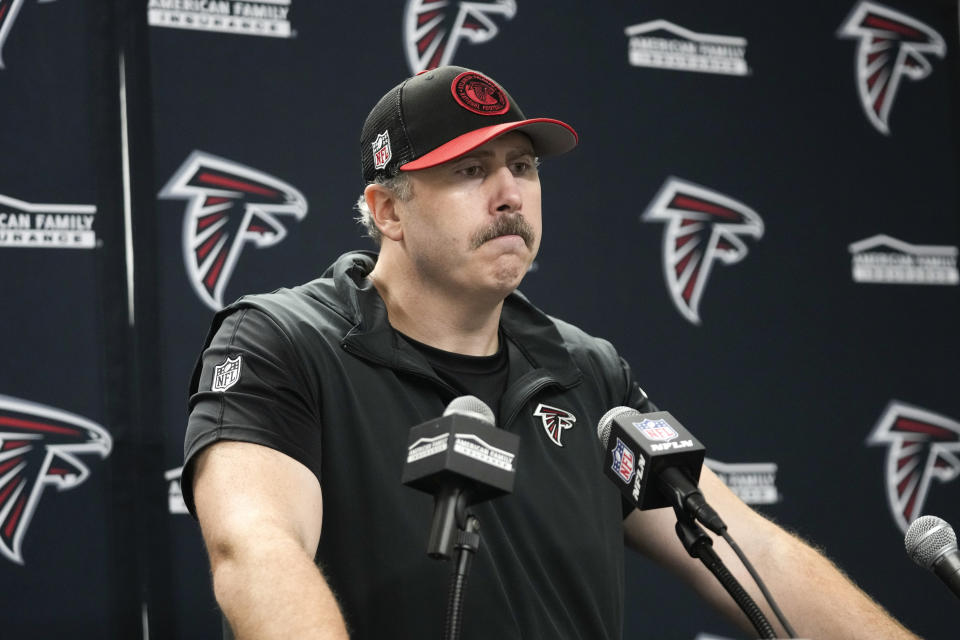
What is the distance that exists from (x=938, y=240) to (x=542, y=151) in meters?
1.82

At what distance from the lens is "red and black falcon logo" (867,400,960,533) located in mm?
3019

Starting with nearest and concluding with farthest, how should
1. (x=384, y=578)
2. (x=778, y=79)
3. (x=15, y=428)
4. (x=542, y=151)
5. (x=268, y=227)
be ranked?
1. (x=384, y=578)
2. (x=542, y=151)
3. (x=15, y=428)
4. (x=268, y=227)
5. (x=778, y=79)

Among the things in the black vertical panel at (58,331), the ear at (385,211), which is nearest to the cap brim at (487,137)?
the ear at (385,211)

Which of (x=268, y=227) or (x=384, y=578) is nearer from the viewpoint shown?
(x=384, y=578)

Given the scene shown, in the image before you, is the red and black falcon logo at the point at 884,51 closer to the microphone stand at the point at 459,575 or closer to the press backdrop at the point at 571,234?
the press backdrop at the point at 571,234

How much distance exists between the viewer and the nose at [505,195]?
1716 millimetres

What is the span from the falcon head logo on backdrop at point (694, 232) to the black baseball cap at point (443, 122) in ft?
3.80

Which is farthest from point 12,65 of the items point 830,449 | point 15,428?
point 830,449

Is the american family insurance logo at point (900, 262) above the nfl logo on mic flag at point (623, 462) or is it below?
above

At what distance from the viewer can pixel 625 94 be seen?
9.64 feet

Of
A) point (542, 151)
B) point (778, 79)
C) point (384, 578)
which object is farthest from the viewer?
point (778, 79)

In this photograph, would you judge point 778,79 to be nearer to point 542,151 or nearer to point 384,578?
point 542,151

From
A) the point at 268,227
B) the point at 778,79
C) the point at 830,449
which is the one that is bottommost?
the point at 830,449

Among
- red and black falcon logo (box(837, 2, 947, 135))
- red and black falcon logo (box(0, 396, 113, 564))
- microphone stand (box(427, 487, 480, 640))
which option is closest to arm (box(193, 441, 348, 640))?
microphone stand (box(427, 487, 480, 640))
